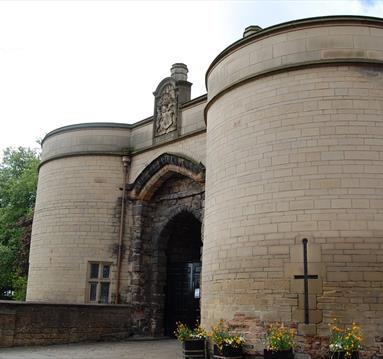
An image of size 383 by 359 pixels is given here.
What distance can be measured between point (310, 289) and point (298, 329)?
2.14 ft

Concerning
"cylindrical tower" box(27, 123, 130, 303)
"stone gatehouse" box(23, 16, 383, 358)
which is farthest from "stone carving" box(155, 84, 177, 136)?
"stone gatehouse" box(23, 16, 383, 358)

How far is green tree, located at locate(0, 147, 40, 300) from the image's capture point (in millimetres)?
23266

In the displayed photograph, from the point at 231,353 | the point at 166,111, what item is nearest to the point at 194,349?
the point at 231,353

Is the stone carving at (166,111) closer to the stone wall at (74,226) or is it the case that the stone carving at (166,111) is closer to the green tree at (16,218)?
the stone wall at (74,226)

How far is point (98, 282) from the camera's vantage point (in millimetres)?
15203

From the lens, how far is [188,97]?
A: 14.8m

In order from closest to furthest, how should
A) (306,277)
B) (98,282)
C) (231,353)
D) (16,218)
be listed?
(306,277), (231,353), (98,282), (16,218)

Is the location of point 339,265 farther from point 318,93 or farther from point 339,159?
point 318,93

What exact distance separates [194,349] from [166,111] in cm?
746

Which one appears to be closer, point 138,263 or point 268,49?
point 268,49

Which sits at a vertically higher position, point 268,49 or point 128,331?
point 268,49

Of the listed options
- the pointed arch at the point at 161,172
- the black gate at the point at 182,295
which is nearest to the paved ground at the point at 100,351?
the black gate at the point at 182,295

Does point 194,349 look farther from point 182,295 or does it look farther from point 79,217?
point 79,217

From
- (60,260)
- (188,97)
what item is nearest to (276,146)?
(188,97)
